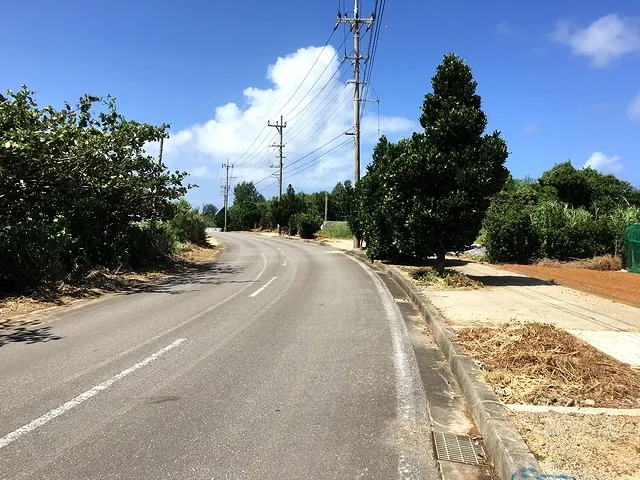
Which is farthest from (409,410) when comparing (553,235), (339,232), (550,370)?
(339,232)

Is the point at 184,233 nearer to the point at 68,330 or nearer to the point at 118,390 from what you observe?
the point at 68,330

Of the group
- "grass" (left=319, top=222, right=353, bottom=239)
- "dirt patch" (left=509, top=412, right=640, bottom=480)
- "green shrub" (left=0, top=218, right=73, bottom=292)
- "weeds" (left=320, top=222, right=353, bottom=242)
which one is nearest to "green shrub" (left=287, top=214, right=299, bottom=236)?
"grass" (left=319, top=222, right=353, bottom=239)

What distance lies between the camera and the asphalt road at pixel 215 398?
3.87 metres

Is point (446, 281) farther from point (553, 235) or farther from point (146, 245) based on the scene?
point (146, 245)

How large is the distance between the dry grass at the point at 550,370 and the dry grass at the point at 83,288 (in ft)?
29.9

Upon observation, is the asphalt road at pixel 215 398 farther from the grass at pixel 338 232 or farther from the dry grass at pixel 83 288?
the grass at pixel 338 232

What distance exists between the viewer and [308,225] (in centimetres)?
5019

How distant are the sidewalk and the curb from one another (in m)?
1.86

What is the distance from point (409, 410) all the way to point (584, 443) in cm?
157

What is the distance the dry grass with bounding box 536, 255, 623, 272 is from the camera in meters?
20.0

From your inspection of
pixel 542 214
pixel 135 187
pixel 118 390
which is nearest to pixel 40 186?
pixel 135 187

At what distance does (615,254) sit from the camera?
2195cm

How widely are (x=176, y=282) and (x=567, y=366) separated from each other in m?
13.0

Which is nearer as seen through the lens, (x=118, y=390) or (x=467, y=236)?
(x=118, y=390)
